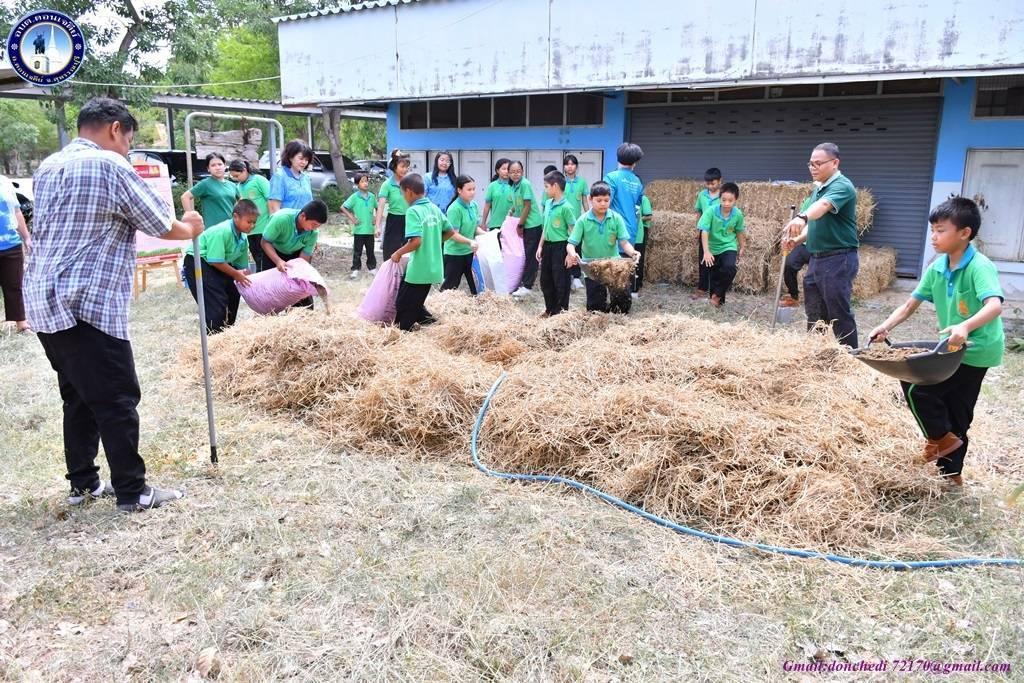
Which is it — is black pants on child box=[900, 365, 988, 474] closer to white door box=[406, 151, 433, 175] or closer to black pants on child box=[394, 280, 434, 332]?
black pants on child box=[394, 280, 434, 332]

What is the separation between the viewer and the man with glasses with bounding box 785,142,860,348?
16.1ft

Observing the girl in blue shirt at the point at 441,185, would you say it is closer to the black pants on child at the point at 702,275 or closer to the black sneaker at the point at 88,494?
the black pants on child at the point at 702,275

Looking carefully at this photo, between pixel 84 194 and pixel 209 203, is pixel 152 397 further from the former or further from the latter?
pixel 209 203

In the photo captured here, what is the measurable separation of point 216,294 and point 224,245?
474mm

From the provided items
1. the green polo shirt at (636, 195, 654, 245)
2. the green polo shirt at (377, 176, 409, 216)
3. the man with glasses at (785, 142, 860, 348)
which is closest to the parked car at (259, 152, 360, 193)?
the green polo shirt at (377, 176, 409, 216)

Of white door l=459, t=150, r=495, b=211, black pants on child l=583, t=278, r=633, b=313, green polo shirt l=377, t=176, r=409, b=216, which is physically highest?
white door l=459, t=150, r=495, b=211

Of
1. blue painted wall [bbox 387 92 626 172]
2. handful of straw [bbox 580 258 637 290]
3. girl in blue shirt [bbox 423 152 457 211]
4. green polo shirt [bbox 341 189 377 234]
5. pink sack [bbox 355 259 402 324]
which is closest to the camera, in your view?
handful of straw [bbox 580 258 637 290]

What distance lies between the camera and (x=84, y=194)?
301 cm

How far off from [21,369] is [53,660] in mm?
3981

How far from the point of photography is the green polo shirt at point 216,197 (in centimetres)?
702

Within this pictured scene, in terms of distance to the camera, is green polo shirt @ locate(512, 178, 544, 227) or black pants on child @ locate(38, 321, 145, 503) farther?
green polo shirt @ locate(512, 178, 544, 227)

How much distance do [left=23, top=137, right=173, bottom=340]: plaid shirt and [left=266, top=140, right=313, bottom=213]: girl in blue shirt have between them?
170 inches

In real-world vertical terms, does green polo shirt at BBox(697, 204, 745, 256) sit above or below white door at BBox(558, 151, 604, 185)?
below

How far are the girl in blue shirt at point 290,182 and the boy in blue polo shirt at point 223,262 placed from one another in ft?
4.80
